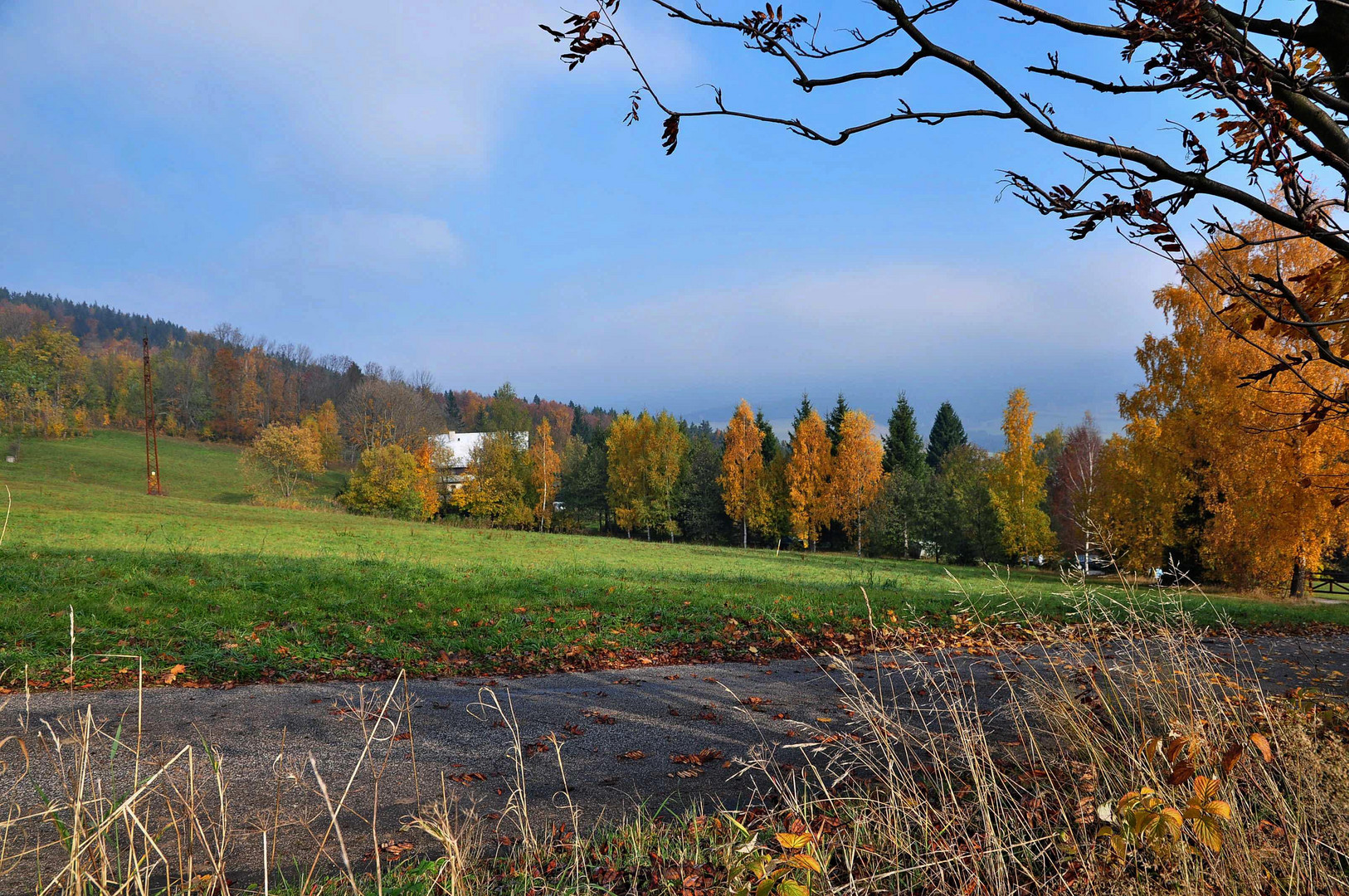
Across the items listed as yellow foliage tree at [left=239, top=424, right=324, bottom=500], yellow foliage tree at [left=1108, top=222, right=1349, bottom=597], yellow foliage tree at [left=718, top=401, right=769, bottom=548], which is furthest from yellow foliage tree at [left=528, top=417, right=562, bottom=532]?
yellow foliage tree at [left=1108, top=222, right=1349, bottom=597]

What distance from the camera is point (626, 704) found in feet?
19.7

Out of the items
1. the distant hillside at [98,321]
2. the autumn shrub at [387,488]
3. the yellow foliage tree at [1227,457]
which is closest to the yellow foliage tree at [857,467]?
the yellow foliage tree at [1227,457]

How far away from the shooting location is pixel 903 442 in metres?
46.3

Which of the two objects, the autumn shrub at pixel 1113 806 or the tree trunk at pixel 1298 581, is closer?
the autumn shrub at pixel 1113 806

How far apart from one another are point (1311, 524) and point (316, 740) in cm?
2009

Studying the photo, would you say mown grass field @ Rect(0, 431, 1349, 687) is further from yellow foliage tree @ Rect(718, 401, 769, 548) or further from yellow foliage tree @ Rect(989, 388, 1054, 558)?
yellow foliage tree @ Rect(718, 401, 769, 548)

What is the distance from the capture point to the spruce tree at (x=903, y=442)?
4606cm

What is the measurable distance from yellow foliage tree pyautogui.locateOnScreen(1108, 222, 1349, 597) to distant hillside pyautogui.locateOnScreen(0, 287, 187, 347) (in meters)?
126

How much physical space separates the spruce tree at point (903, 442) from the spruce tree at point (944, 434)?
15.7 metres

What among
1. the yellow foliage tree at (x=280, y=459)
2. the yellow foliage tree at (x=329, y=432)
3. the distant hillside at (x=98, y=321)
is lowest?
the yellow foliage tree at (x=280, y=459)

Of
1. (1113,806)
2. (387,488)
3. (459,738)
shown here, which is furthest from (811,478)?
(1113,806)

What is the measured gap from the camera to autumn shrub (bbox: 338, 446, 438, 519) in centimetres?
4088

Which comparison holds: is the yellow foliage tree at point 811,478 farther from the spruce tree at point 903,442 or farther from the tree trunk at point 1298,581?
the tree trunk at point 1298,581

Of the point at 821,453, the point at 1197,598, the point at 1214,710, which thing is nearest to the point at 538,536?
the point at 821,453
